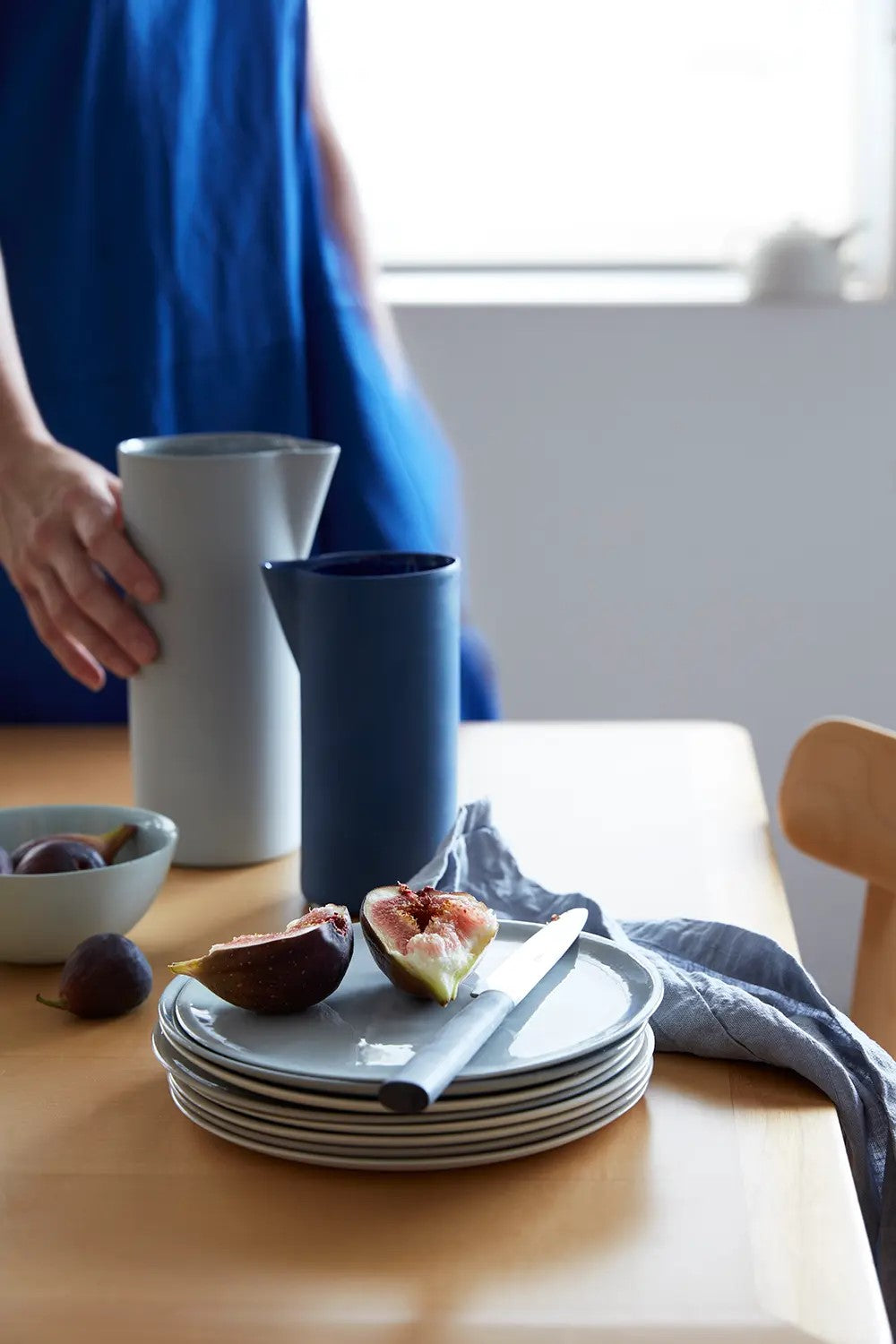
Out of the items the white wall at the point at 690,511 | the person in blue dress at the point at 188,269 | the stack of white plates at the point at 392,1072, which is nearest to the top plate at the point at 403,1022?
the stack of white plates at the point at 392,1072

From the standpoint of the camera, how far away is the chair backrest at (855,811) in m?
0.96

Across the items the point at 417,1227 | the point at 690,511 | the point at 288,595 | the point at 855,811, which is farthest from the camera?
the point at 690,511

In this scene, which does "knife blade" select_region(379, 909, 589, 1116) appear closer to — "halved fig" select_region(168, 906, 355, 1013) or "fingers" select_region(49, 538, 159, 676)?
"halved fig" select_region(168, 906, 355, 1013)

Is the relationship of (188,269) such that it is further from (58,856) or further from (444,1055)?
(444,1055)

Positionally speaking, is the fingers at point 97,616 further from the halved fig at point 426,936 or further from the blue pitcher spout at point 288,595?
the halved fig at point 426,936

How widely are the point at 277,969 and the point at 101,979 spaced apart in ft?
0.40

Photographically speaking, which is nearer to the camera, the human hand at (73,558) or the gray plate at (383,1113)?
the gray plate at (383,1113)

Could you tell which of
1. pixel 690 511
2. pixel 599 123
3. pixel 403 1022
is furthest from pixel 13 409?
pixel 599 123

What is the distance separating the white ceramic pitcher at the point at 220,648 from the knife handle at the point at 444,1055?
13.8 inches

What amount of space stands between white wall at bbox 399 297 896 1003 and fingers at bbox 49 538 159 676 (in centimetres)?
143

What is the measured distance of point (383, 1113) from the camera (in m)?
0.54

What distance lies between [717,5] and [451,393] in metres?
0.71

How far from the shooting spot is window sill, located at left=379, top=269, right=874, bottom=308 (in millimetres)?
2307

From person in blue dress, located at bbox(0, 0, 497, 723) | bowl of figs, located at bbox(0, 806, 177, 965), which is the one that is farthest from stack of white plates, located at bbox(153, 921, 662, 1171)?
person in blue dress, located at bbox(0, 0, 497, 723)
